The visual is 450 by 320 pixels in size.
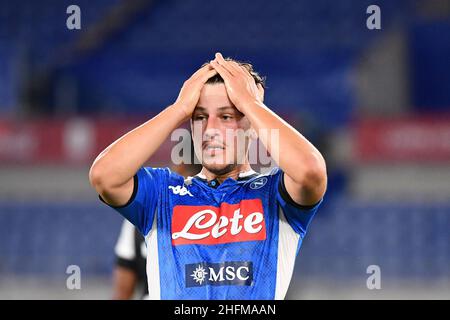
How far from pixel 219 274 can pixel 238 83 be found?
24.0 inches

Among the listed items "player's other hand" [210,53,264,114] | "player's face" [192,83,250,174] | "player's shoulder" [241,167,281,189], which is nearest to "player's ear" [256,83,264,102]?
"player's other hand" [210,53,264,114]

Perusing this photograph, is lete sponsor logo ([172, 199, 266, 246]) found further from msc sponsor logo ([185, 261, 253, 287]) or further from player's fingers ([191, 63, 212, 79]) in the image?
player's fingers ([191, 63, 212, 79])

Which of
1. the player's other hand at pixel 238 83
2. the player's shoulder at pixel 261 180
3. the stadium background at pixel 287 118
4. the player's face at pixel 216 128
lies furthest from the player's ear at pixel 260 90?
the stadium background at pixel 287 118

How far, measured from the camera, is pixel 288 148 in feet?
7.64

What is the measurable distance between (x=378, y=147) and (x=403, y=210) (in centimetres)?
113

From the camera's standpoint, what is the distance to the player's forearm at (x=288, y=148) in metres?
2.30

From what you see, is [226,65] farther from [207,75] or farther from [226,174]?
[226,174]

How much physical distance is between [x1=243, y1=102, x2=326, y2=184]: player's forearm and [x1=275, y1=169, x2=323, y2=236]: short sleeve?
0.12 m

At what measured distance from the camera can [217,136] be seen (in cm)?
245

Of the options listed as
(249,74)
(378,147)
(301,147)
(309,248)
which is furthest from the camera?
(309,248)

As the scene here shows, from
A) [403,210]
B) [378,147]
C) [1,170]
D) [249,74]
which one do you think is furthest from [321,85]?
[249,74]

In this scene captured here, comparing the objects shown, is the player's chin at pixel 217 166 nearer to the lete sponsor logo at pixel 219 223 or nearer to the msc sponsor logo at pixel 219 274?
the lete sponsor logo at pixel 219 223

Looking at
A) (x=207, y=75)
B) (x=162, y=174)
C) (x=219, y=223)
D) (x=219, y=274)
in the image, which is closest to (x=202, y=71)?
(x=207, y=75)
